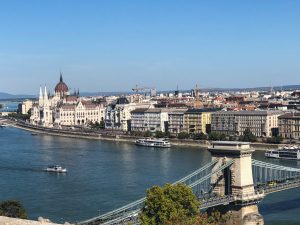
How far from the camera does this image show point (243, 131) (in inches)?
1337

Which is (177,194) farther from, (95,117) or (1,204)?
(95,117)

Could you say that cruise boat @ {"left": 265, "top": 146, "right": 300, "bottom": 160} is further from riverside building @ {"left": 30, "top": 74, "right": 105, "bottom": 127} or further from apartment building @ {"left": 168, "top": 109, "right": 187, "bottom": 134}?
riverside building @ {"left": 30, "top": 74, "right": 105, "bottom": 127}

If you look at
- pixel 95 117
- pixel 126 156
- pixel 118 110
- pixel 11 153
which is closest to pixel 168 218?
pixel 126 156

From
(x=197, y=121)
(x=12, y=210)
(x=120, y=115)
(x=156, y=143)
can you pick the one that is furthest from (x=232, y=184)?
(x=120, y=115)

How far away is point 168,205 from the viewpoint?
10359 mm

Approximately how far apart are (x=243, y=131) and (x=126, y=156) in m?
9.04

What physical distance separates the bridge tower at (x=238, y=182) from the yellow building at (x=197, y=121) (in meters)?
22.9

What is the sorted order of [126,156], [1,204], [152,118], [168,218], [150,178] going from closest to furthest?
1. [168,218]
2. [1,204]
3. [150,178]
4. [126,156]
5. [152,118]

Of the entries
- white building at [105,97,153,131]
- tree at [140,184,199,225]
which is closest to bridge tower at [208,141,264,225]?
tree at [140,184,199,225]

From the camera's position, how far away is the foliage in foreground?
10.2m

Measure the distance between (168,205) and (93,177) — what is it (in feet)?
31.9

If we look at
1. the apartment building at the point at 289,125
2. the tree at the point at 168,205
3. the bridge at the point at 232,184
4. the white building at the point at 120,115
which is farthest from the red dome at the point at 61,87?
the tree at the point at 168,205

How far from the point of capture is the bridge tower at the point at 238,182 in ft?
41.8

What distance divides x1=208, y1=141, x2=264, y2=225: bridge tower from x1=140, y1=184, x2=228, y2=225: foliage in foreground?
213 centimetres
